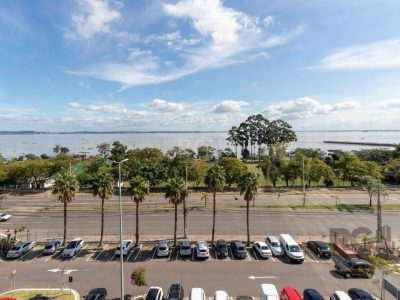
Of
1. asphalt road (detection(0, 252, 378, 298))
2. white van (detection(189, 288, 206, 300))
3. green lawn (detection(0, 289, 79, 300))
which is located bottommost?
green lawn (detection(0, 289, 79, 300))

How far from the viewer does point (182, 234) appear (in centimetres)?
4412

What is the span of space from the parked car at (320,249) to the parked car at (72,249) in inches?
1066

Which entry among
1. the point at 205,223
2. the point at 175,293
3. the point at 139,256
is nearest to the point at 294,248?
the point at 175,293

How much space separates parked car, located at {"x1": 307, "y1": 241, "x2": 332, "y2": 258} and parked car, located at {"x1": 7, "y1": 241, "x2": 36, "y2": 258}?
33128 mm

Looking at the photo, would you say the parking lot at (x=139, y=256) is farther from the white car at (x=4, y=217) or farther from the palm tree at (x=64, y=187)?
the white car at (x=4, y=217)

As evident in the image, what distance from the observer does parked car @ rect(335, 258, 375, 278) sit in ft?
99.0

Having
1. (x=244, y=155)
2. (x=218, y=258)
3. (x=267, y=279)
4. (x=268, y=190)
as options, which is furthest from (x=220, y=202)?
(x=244, y=155)

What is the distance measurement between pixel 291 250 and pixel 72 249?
24.2 meters

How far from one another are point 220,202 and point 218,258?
27.9m

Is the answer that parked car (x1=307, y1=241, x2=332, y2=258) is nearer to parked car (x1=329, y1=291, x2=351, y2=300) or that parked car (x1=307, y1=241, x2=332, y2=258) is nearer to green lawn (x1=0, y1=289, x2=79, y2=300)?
parked car (x1=329, y1=291, x2=351, y2=300)

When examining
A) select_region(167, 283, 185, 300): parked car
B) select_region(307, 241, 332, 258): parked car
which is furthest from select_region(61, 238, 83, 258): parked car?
select_region(307, 241, 332, 258): parked car

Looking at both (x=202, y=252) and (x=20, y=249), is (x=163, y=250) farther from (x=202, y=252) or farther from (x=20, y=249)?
(x=20, y=249)

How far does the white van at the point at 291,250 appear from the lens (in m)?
34.0

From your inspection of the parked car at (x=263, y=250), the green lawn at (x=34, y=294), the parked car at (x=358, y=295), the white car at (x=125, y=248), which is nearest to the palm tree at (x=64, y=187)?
the white car at (x=125, y=248)
